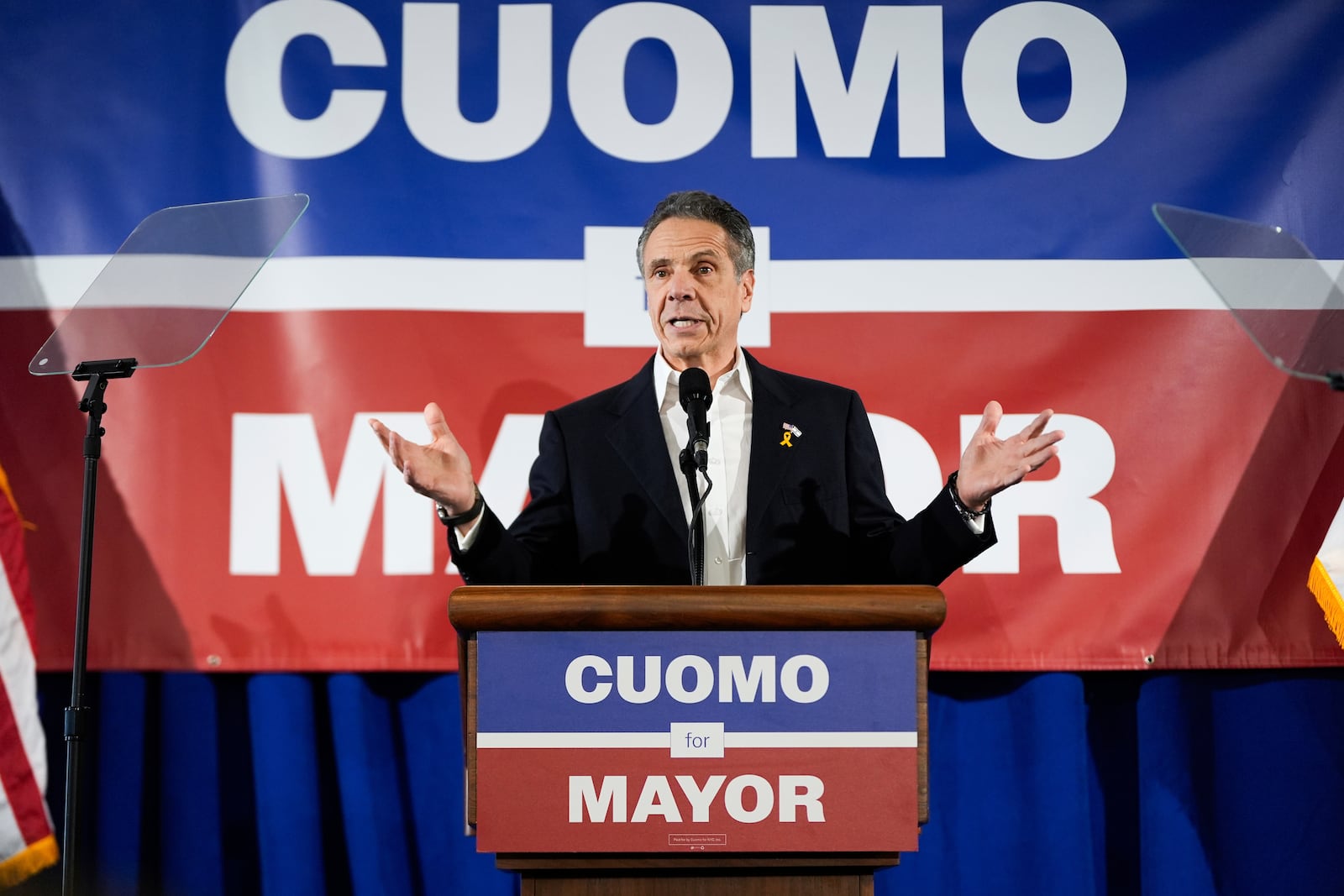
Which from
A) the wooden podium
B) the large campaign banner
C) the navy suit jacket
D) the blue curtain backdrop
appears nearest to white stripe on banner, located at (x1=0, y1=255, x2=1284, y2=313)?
the large campaign banner

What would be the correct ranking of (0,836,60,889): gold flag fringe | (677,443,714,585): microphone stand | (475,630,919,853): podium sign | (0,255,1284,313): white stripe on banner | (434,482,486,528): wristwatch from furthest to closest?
(0,255,1284,313): white stripe on banner
(0,836,60,889): gold flag fringe
(434,482,486,528): wristwatch
(677,443,714,585): microphone stand
(475,630,919,853): podium sign

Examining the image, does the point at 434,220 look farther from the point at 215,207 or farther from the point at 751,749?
the point at 751,749

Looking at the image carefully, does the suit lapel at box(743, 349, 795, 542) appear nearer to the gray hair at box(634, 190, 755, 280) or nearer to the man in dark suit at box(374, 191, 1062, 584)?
the man in dark suit at box(374, 191, 1062, 584)

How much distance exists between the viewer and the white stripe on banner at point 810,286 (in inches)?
104

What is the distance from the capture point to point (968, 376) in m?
2.63

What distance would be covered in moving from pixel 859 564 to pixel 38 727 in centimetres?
183

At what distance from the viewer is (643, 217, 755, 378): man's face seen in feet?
6.55

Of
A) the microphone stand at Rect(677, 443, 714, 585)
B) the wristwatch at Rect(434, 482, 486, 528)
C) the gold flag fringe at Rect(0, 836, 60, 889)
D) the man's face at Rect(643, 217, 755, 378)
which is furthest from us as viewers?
the gold flag fringe at Rect(0, 836, 60, 889)

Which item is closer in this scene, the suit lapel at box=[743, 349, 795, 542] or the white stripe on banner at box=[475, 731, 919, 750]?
the white stripe on banner at box=[475, 731, 919, 750]

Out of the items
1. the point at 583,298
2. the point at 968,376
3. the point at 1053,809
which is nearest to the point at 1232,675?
the point at 1053,809

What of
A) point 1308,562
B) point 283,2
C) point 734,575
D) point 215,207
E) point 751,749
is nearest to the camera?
point 751,749

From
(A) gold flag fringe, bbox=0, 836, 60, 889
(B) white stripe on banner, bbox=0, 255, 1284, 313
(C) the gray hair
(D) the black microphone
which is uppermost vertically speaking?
(B) white stripe on banner, bbox=0, 255, 1284, 313

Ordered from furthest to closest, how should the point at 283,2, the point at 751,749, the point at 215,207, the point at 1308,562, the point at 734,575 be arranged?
1. the point at 283,2
2. the point at 1308,562
3. the point at 215,207
4. the point at 734,575
5. the point at 751,749

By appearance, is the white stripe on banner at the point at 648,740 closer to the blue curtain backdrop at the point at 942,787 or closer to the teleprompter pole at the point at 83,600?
the teleprompter pole at the point at 83,600
